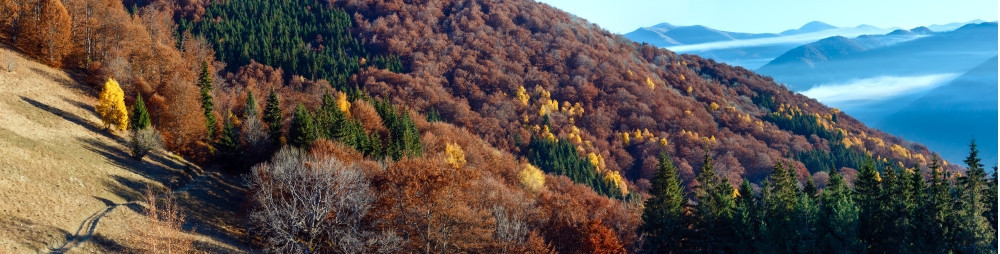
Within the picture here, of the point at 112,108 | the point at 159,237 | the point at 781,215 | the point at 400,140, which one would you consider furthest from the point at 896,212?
the point at 112,108

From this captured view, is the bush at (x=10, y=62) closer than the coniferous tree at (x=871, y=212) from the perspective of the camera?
No

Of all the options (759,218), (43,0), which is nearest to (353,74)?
(43,0)

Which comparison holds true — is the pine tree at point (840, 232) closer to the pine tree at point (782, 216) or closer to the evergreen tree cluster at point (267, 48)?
the pine tree at point (782, 216)

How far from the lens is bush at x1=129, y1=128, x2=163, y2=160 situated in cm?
5322

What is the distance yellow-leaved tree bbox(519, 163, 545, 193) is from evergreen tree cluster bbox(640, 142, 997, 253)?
4196cm

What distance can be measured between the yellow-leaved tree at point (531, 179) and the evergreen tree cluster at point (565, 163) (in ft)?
80.6

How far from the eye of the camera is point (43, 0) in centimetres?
7556

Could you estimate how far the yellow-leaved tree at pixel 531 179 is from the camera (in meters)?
103

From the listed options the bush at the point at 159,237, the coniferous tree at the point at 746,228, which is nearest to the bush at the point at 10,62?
the bush at the point at 159,237

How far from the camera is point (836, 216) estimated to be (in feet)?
154

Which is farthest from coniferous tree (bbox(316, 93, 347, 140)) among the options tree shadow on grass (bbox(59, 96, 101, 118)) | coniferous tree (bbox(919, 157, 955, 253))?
coniferous tree (bbox(919, 157, 955, 253))

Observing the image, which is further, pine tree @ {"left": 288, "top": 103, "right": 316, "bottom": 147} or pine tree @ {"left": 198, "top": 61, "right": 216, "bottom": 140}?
pine tree @ {"left": 198, "top": 61, "right": 216, "bottom": 140}

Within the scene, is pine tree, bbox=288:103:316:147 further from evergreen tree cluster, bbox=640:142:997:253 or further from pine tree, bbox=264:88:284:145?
evergreen tree cluster, bbox=640:142:997:253

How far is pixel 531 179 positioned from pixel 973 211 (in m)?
71.3
